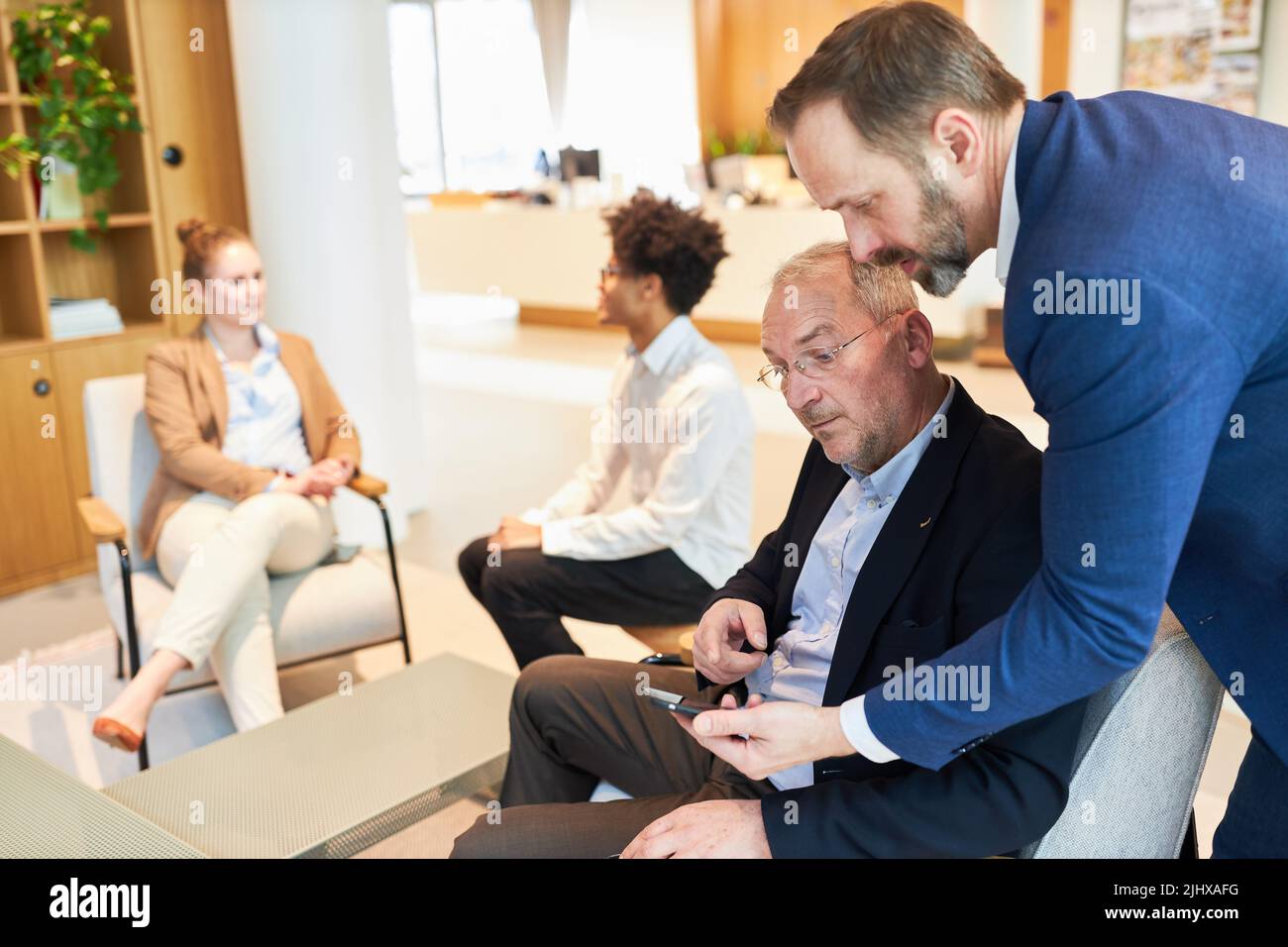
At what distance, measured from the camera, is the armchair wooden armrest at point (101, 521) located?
2896 millimetres

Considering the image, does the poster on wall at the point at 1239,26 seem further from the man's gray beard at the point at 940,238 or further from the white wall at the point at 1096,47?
the man's gray beard at the point at 940,238

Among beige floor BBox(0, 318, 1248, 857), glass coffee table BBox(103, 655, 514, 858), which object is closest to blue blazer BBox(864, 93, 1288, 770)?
glass coffee table BBox(103, 655, 514, 858)

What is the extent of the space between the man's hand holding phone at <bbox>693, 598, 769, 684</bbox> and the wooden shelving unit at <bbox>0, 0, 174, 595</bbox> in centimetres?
333

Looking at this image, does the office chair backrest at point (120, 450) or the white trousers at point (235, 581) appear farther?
the office chair backrest at point (120, 450)

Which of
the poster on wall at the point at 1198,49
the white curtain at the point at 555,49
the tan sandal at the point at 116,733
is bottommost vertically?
the tan sandal at the point at 116,733

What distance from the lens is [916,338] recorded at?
5.24 feet

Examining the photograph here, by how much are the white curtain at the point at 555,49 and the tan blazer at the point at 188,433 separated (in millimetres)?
9972

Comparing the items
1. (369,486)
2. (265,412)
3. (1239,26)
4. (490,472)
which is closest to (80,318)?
(265,412)

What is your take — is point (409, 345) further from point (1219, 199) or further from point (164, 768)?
point (1219, 199)

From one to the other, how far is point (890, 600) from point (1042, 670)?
1.14 ft

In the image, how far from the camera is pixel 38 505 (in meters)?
4.20

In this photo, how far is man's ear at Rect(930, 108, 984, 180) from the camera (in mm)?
1118

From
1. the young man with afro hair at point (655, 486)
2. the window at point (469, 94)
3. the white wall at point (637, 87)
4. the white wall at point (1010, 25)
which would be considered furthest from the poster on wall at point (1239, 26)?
the window at point (469, 94)

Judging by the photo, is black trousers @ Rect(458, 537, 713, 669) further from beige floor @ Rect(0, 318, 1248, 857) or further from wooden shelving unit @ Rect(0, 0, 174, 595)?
wooden shelving unit @ Rect(0, 0, 174, 595)
